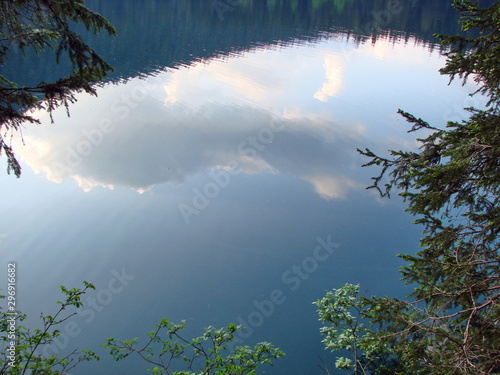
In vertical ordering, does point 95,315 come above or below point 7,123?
below

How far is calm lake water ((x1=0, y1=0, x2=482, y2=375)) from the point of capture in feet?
21.8

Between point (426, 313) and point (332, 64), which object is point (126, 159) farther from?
point (332, 64)

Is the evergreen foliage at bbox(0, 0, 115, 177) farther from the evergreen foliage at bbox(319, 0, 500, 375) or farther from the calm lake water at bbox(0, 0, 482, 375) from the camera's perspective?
the calm lake water at bbox(0, 0, 482, 375)

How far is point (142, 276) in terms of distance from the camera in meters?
7.21

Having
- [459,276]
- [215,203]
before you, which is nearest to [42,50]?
[459,276]

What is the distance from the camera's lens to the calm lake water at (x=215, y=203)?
664 cm

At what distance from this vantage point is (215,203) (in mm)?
9750

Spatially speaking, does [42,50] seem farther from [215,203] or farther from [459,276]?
[215,203]

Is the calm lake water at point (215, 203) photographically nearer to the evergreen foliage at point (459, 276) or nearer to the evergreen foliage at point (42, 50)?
the evergreen foliage at point (459, 276)

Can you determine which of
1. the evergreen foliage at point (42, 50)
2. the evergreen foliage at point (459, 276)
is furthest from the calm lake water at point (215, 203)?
the evergreen foliage at point (42, 50)

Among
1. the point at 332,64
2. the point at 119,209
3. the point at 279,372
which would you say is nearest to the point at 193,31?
the point at 332,64

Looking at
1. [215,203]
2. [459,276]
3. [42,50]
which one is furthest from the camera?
[215,203]

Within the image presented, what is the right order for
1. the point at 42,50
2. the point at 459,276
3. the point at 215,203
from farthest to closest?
the point at 215,203
the point at 42,50
the point at 459,276

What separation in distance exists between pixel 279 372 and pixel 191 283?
2.35m
